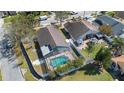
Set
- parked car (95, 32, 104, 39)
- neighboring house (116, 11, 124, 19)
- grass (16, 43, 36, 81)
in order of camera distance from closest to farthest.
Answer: grass (16, 43, 36, 81) < parked car (95, 32, 104, 39) < neighboring house (116, 11, 124, 19)

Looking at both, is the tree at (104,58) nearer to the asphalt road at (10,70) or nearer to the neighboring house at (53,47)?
the neighboring house at (53,47)

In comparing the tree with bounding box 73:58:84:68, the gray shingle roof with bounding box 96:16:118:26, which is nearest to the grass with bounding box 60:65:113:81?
the tree with bounding box 73:58:84:68

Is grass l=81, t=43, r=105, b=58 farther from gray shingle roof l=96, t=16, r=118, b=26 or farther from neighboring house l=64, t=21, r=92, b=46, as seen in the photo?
gray shingle roof l=96, t=16, r=118, b=26

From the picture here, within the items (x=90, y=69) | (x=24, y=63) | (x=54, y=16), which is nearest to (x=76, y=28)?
(x=54, y=16)

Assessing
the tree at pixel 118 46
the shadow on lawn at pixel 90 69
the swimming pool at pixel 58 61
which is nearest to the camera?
the shadow on lawn at pixel 90 69

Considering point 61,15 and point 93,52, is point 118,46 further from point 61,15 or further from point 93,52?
point 61,15

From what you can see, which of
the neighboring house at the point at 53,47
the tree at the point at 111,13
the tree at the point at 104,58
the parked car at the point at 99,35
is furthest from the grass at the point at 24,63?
the tree at the point at 111,13
